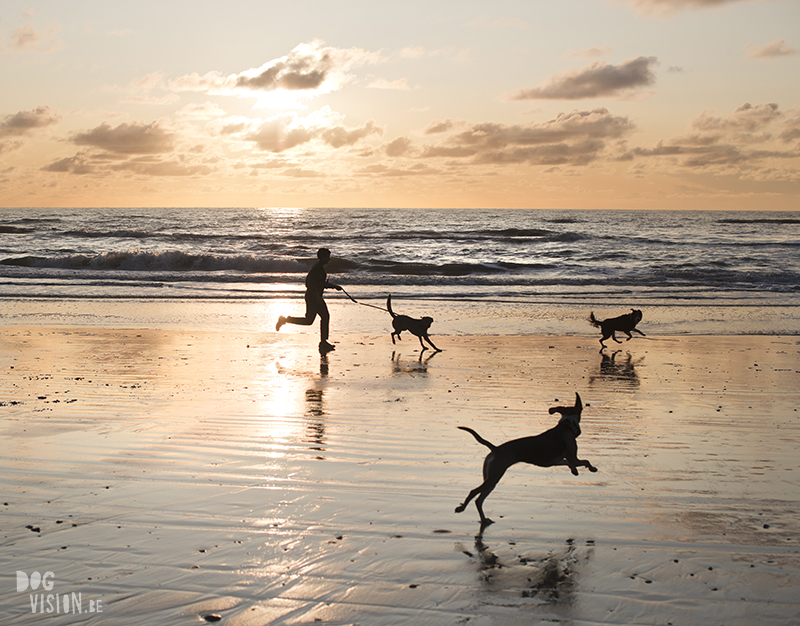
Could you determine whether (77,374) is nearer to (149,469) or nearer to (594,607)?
(149,469)

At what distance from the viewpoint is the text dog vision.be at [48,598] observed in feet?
9.57

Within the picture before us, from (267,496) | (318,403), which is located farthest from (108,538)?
(318,403)

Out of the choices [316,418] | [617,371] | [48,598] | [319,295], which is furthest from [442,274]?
[48,598]

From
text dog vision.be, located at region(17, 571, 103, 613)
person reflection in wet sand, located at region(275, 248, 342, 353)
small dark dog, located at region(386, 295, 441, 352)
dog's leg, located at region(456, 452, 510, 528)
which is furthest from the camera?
person reflection in wet sand, located at region(275, 248, 342, 353)

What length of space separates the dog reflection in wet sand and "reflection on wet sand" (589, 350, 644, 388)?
161 inches

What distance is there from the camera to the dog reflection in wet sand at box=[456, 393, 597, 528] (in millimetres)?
3615

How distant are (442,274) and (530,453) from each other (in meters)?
24.4

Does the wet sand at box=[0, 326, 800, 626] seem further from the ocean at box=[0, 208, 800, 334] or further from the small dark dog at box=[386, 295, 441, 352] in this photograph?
the ocean at box=[0, 208, 800, 334]

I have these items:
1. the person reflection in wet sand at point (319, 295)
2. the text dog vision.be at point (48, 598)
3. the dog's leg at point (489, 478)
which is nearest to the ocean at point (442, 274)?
the person reflection in wet sand at point (319, 295)

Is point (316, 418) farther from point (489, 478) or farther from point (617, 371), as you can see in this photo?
point (617, 371)

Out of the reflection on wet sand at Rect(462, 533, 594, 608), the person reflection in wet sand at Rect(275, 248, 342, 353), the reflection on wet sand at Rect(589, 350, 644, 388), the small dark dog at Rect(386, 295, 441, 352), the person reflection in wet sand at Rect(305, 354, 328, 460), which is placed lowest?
the reflection on wet sand at Rect(462, 533, 594, 608)

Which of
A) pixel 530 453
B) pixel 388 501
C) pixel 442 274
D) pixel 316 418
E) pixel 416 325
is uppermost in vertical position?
pixel 442 274

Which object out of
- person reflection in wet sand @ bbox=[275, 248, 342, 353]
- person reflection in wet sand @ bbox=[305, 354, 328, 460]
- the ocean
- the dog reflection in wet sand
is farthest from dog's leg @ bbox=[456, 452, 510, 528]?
the ocean

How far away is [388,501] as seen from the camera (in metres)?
4.04
